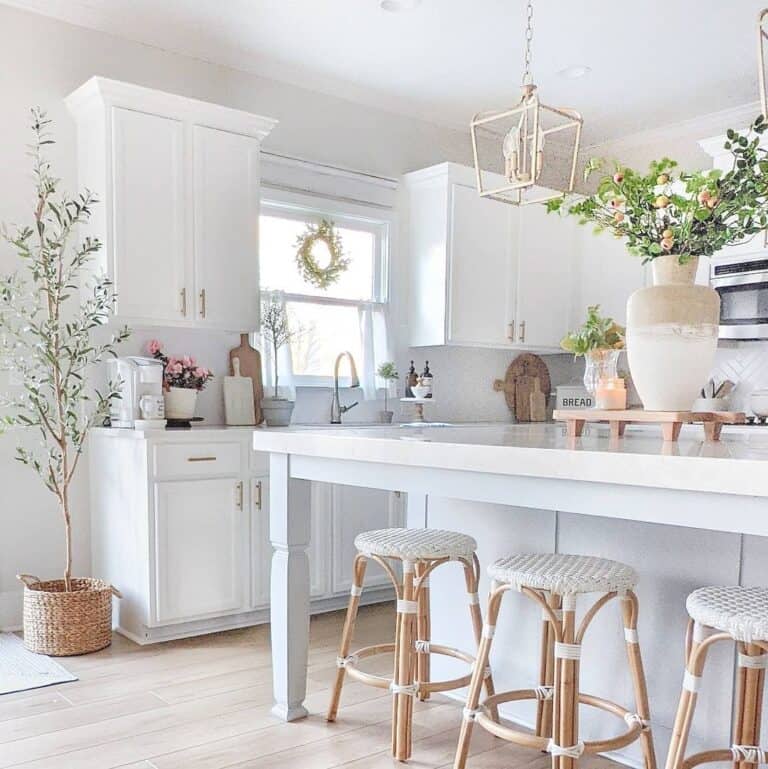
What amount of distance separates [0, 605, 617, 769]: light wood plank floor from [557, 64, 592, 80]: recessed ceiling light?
10.5 ft

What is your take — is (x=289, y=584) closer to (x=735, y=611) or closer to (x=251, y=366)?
(x=735, y=611)

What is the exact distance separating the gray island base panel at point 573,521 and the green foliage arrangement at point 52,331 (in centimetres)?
115

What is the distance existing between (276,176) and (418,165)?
1.07 metres

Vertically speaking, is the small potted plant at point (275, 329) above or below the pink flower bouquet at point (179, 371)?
above

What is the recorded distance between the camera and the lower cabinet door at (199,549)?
329 centimetres

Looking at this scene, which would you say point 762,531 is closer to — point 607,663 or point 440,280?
point 607,663

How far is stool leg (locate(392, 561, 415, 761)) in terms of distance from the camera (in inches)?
88.4

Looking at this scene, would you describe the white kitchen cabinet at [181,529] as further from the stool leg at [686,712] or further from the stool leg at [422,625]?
the stool leg at [686,712]

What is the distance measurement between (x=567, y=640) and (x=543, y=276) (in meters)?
3.54

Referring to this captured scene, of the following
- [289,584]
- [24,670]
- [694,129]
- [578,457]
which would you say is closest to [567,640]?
[578,457]

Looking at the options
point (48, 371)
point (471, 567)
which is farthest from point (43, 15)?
point (471, 567)

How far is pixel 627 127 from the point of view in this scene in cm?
520

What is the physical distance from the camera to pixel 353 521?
3.97m

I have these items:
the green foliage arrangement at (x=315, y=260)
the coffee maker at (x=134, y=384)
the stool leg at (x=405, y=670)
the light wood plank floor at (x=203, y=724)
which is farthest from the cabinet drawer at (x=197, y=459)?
the stool leg at (x=405, y=670)
